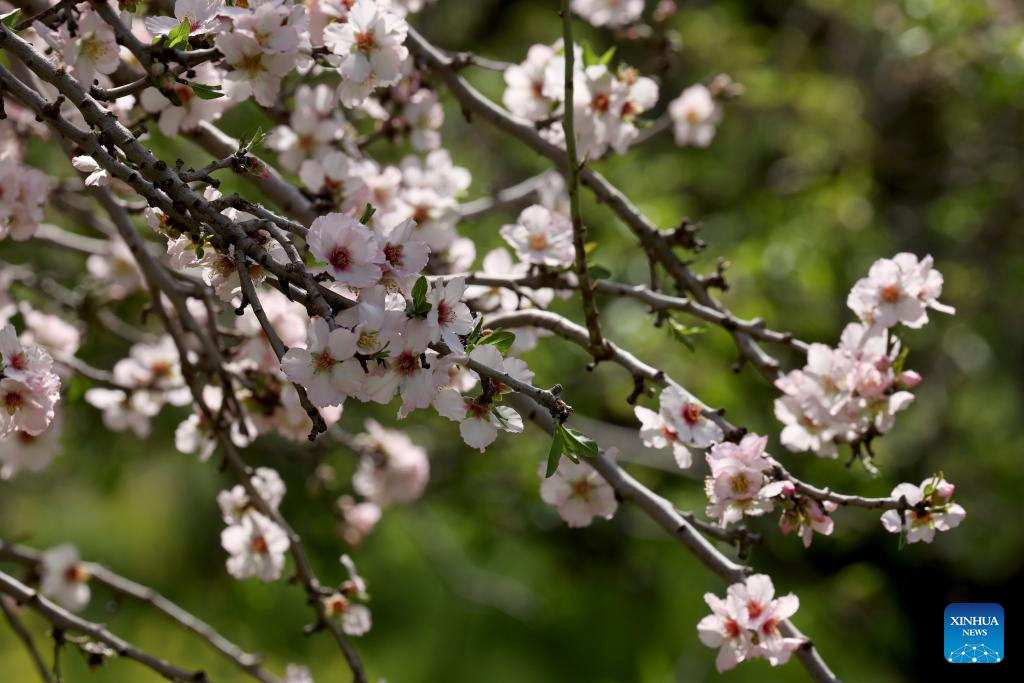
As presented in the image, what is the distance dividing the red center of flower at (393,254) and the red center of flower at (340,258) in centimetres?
5

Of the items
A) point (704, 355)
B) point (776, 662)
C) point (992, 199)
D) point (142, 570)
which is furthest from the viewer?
point (142, 570)

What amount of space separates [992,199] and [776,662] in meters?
3.47

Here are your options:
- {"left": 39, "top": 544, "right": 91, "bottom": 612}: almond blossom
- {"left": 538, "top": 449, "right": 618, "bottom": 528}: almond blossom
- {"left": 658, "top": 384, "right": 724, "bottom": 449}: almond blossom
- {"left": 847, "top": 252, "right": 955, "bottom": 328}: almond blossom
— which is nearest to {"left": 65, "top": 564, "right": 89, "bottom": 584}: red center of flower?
{"left": 39, "top": 544, "right": 91, "bottom": 612}: almond blossom

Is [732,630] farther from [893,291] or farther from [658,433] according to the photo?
[893,291]

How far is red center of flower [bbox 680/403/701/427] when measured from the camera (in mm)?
1367

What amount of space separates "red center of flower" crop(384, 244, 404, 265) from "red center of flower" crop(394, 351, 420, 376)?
0.11 meters

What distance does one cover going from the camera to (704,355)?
3.18 m

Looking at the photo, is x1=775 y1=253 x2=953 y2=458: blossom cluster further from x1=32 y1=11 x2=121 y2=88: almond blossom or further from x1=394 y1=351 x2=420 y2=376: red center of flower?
x1=32 y1=11 x2=121 y2=88: almond blossom

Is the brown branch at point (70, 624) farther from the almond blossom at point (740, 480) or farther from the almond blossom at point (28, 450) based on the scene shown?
the almond blossom at point (740, 480)

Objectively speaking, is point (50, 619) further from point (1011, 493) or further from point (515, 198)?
point (1011, 493)

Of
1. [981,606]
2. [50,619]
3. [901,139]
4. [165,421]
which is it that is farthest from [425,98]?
[901,139]

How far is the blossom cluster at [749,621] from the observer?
1265 mm

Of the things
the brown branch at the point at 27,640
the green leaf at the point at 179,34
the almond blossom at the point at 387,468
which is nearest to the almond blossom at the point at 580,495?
the almond blossom at the point at 387,468

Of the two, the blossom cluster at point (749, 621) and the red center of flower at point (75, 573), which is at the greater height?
the red center of flower at point (75, 573)
